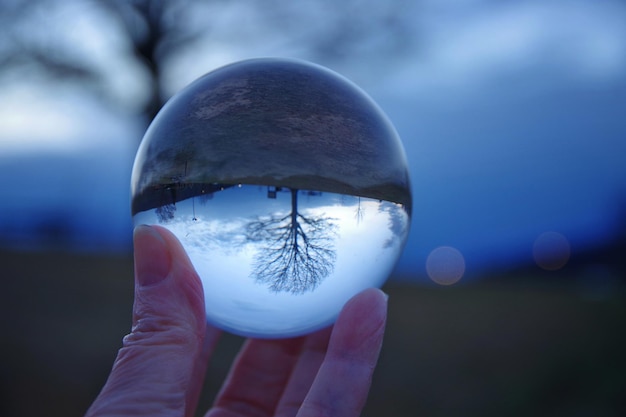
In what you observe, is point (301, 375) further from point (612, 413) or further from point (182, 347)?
point (612, 413)

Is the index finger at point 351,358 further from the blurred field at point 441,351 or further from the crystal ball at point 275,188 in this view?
the blurred field at point 441,351

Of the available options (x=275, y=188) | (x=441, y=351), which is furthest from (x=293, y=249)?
(x=441, y=351)

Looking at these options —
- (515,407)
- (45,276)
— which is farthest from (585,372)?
(45,276)

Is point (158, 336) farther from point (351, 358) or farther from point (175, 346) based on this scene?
point (351, 358)

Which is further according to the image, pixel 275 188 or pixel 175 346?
pixel 175 346

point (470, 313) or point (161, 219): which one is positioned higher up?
point (161, 219)

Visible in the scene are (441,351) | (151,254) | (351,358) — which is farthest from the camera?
(441,351)

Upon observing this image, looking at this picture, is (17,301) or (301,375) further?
(17,301)

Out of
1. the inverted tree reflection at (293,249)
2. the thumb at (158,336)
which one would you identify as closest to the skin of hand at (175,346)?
the thumb at (158,336)
